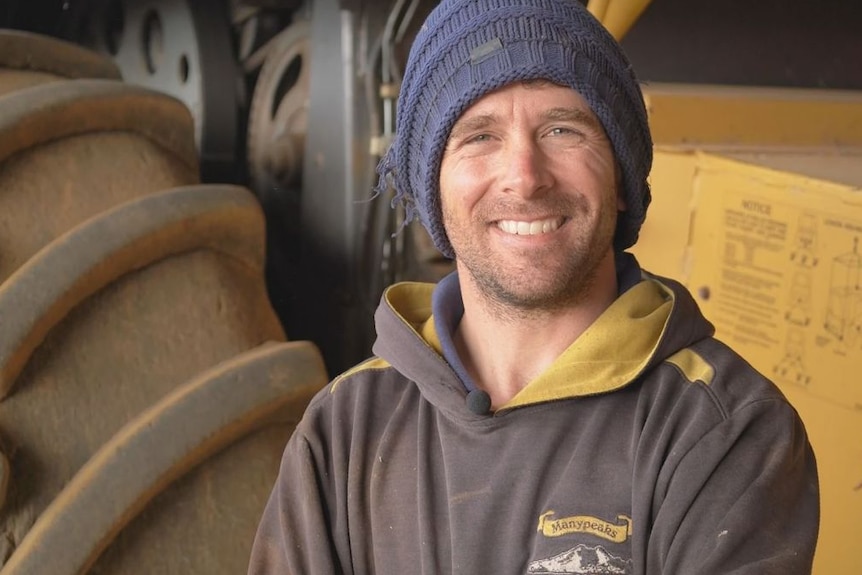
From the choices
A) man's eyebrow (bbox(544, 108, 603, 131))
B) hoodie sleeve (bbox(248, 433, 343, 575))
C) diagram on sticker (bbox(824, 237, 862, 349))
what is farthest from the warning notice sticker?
hoodie sleeve (bbox(248, 433, 343, 575))

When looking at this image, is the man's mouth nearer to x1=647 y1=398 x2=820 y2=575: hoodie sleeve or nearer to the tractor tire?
x1=647 y1=398 x2=820 y2=575: hoodie sleeve

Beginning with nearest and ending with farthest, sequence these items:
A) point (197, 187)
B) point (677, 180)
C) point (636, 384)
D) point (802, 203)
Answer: point (636, 384) → point (197, 187) → point (802, 203) → point (677, 180)

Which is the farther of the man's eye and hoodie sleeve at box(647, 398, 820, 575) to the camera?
the man's eye

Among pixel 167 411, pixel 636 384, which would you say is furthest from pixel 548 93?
pixel 167 411

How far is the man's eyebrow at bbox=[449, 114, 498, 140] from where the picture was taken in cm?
125

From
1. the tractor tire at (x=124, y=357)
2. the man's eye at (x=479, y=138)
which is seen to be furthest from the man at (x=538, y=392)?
the tractor tire at (x=124, y=357)

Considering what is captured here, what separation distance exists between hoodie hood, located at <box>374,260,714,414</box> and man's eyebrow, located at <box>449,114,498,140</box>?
0.69ft

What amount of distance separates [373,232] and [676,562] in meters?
0.84

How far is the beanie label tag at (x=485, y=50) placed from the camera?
1226 mm

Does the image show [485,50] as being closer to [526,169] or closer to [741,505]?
[526,169]

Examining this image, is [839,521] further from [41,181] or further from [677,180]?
[41,181]

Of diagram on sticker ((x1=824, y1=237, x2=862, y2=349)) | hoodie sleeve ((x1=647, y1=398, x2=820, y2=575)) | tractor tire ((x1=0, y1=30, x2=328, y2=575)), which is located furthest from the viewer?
diagram on sticker ((x1=824, y1=237, x2=862, y2=349))

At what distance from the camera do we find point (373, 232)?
1860 mm

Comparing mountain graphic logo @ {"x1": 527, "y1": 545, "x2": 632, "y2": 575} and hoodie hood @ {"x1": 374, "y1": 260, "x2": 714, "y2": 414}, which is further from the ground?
hoodie hood @ {"x1": 374, "y1": 260, "x2": 714, "y2": 414}
